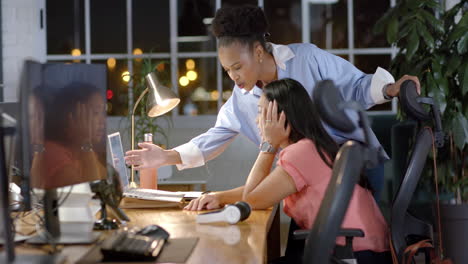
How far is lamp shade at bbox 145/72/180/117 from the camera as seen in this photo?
2.52m

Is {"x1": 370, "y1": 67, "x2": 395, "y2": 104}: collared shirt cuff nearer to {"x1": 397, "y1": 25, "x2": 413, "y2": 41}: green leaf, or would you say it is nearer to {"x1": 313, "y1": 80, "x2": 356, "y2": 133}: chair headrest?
{"x1": 313, "y1": 80, "x2": 356, "y2": 133}: chair headrest

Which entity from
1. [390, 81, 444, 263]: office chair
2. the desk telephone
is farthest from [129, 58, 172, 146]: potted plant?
the desk telephone

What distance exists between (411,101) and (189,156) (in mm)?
1040

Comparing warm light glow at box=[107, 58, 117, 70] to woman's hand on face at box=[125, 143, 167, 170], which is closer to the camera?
woman's hand on face at box=[125, 143, 167, 170]

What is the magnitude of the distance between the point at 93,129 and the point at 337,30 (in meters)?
3.35

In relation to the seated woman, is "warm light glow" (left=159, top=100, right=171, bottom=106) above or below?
above

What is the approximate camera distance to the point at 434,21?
369 centimetres

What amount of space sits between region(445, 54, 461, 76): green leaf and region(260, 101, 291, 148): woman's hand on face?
1803 millimetres

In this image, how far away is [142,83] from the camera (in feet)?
14.4

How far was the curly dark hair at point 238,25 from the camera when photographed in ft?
7.99

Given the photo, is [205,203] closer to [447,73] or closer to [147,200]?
[147,200]

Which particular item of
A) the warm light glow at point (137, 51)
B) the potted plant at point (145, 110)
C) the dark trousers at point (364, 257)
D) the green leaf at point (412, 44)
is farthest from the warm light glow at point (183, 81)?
the dark trousers at point (364, 257)

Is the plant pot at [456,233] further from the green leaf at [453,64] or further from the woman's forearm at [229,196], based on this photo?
the woman's forearm at [229,196]

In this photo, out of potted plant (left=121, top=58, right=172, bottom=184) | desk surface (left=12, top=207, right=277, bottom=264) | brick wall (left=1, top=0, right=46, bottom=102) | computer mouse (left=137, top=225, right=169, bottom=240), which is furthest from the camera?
brick wall (left=1, top=0, right=46, bottom=102)
